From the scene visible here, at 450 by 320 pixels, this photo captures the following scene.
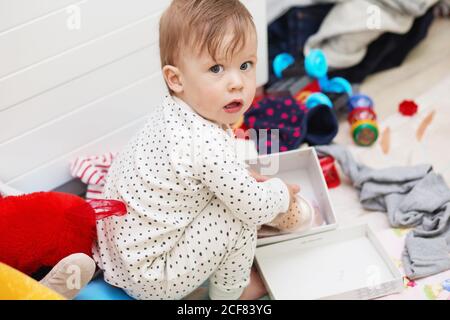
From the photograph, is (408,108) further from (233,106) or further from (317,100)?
(233,106)

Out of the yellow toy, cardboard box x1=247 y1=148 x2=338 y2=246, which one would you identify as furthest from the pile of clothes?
the yellow toy

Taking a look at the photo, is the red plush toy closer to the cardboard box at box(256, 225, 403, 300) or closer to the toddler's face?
the toddler's face

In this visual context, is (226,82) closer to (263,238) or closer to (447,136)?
(263,238)

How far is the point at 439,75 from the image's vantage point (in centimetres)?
178

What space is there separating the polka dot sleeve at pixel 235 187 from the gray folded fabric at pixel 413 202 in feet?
1.16

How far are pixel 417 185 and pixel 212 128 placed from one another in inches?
22.4

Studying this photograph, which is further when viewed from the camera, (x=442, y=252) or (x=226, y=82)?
(x=442, y=252)

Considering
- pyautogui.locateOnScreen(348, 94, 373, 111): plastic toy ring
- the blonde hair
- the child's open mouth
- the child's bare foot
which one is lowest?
the child's bare foot

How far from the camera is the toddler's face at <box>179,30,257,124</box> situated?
984mm

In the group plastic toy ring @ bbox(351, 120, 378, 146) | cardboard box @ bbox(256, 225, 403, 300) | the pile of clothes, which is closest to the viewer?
cardboard box @ bbox(256, 225, 403, 300)

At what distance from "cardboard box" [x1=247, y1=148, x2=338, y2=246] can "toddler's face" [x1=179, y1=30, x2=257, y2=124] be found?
31 cm

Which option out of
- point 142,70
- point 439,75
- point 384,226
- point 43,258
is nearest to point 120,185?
point 43,258

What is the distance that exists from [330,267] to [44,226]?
0.59m
